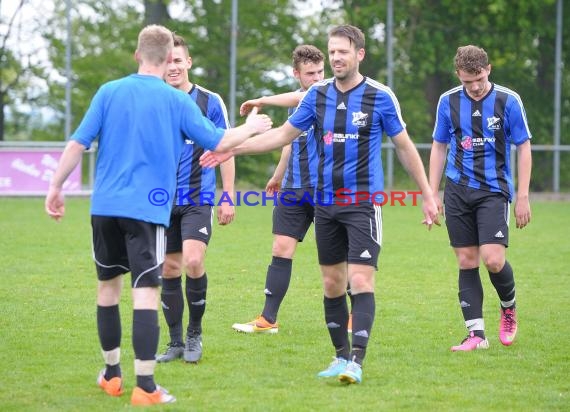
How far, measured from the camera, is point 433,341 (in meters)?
7.25

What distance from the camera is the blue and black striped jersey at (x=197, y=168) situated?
6727 millimetres

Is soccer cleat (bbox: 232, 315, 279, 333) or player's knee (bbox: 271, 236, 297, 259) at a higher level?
player's knee (bbox: 271, 236, 297, 259)

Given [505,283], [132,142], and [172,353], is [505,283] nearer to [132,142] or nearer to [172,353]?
[172,353]

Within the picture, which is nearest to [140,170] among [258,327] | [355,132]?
[355,132]

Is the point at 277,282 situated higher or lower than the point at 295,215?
lower

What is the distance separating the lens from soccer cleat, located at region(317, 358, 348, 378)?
605 cm

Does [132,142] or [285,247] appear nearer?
[132,142]

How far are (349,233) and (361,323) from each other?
533 millimetres

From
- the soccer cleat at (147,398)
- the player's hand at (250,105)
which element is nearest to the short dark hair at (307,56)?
the player's hand at (250,105)

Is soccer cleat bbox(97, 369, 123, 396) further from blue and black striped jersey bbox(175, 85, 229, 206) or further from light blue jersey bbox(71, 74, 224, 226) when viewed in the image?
blue and black striped jersey bbox(175, 85, 229, 206)

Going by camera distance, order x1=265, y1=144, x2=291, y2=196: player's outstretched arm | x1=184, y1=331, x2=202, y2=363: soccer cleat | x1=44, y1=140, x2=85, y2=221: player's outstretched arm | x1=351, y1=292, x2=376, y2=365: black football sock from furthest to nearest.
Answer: x1=265, y1=144, x2=291, y2=196: player's outstretched arm, x1=184, y1=331, x2=202, y2=363: soccer cleat, x1=351, y1=292, x2=376, y2=365: black football sock, x1=44, y1=140, x2=85, y2=221: player's outstretched arm

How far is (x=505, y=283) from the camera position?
7246mm

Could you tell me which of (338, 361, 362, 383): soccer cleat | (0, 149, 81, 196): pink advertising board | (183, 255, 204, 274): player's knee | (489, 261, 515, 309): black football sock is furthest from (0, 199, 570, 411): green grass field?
(0, 149, 81, 196): pink advertising board

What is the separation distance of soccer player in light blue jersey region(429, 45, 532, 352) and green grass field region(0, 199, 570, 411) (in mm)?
327
